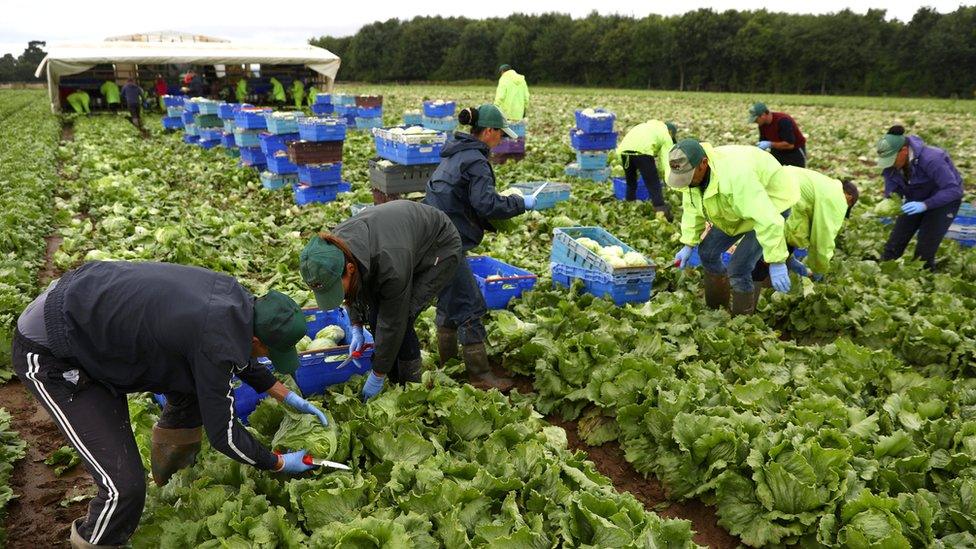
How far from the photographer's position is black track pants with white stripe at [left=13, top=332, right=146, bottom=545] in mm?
2854

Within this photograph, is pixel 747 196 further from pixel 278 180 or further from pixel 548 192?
pixel 278 180

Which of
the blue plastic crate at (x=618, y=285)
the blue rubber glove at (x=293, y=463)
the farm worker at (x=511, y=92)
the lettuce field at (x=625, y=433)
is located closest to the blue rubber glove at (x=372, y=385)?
the lettuce field at (x=625, y=433)

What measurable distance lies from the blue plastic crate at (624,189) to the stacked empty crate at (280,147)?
18.9 feet

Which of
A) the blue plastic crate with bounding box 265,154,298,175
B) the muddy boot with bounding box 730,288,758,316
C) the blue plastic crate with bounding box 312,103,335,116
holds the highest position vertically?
the blue plastic crate with bounding box 312,103,335,116

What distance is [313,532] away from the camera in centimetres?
319

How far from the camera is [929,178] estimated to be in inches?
267

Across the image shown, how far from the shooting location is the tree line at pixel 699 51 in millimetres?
47906

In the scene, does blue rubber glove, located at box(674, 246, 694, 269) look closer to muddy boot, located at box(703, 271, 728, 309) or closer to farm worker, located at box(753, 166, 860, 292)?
muddy boot, located at box(703, 271, 728, 309)

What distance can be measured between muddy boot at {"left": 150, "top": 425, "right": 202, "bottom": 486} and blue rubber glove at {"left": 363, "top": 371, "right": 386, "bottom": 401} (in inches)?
39.9

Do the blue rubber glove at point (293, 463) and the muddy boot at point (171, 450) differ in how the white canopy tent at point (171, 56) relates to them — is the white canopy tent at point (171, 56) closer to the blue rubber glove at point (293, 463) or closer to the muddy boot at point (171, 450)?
the muddy boot at point (171, 450)

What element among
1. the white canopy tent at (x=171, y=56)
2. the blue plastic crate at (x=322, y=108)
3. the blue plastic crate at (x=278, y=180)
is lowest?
the blue plastic crate at (x=278, y=180)

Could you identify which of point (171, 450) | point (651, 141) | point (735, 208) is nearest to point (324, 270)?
point (171, 450)

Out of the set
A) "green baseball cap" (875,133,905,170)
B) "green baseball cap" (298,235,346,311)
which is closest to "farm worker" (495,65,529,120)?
"green baseball cap" (875,133,905,170)

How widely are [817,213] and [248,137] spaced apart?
10.8 metres
